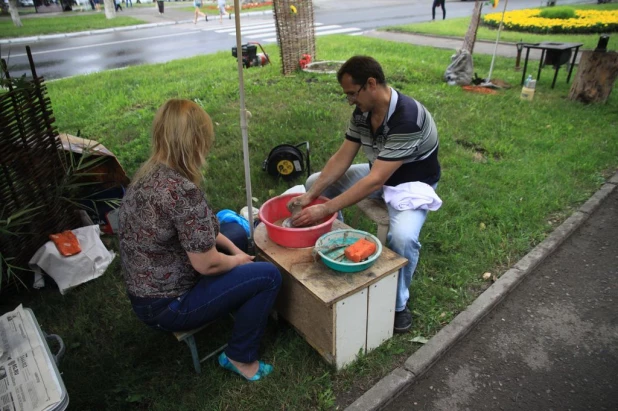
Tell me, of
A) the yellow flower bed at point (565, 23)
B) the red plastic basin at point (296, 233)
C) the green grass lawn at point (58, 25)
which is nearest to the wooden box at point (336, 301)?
the red plastic basin at point (296, 233)

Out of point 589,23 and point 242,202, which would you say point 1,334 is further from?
point 589,23

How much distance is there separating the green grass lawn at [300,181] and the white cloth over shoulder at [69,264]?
0.26ft

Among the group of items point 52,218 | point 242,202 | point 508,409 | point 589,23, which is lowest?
point 508,409

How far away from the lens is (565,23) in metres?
12.9

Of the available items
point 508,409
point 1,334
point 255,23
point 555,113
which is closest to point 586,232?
point 508,409

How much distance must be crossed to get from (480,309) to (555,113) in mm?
4449

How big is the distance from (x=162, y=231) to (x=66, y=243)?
1605mm

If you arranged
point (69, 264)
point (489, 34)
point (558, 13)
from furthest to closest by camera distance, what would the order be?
point (558, 13)
point (489, 34)
point (69, 264)

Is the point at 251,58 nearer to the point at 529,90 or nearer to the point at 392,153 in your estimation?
the point at 529,90

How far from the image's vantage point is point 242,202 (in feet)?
12.6

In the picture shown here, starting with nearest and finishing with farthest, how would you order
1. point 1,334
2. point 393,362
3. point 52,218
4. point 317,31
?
point 1,334 < point 393,362 < point 52,218 < point 317,31

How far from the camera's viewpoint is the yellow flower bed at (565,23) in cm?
1265

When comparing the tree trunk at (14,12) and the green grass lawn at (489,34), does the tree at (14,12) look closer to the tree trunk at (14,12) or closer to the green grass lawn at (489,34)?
the tree trunk at (14,12)

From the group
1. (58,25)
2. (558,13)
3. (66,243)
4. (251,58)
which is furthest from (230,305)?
(58,25)
